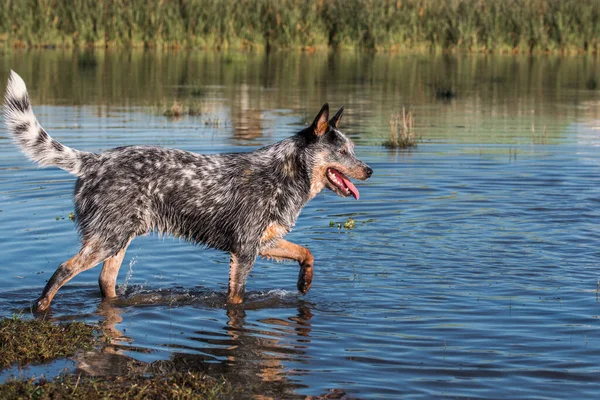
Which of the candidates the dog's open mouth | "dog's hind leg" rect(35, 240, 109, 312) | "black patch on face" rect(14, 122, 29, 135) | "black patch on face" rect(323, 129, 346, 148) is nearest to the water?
"dog's hind leg" rect(35, 240, 109, 312)

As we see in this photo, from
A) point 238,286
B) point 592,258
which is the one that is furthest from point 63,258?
point 592,258

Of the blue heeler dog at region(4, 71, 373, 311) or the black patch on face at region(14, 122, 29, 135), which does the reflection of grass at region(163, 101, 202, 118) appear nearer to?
the blue heeler dog at region(4, 71, 373, 311)

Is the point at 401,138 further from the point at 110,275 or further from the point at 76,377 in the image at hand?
the point at 76,377

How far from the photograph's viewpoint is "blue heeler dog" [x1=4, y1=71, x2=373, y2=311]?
8516 millimetres

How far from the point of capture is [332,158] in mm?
8961

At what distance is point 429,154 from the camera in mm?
16906

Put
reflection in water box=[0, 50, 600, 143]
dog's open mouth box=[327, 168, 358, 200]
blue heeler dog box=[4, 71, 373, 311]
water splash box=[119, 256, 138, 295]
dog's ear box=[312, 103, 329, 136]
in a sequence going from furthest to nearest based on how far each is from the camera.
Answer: reflection in water box=[0, 50, 600, 143] < water splash box=[119, 256, 138, 295] < dog's open mouth box=[327, 168, 358, 200] < dog's ear box=[312, 103, 329, 136] < blue heeler dog box=[4, 71, 373, 311]

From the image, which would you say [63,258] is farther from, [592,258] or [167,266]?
[592,258]

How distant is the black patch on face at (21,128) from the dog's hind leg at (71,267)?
3.66ft

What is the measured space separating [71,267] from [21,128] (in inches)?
50.3

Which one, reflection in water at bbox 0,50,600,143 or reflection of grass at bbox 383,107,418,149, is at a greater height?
reflection in water at bbox 0,50,600,143

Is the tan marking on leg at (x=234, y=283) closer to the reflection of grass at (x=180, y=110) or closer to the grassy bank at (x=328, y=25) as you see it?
the reflection of grass at (x=180, y=110)

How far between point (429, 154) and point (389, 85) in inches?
417

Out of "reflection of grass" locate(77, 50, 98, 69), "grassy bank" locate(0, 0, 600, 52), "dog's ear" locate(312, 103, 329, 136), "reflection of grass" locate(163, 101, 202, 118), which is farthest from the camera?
"grassy bank" locate(0, 0, 600, 52)
